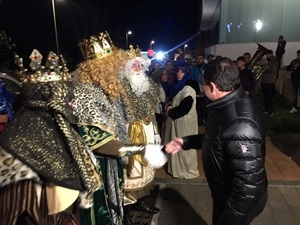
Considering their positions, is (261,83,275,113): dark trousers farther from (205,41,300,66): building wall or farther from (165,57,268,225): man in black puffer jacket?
(205,41,300,66): building wall

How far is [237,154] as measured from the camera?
87.6 inches

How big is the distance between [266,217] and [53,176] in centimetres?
327

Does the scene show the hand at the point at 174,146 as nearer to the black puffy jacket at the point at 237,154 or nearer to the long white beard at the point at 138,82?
the black puffy jacket at the point at 237,154

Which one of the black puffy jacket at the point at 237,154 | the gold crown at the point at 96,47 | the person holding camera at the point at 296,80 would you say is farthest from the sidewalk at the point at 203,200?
the person holding camera at the point at 296,80

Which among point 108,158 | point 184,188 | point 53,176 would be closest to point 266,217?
point 184,188

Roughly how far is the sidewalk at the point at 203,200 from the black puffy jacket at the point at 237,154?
6.43 ft

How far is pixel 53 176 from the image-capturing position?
1896mm

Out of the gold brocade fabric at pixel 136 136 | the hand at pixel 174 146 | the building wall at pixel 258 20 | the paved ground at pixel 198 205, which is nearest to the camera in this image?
the hand at pixel 174 146

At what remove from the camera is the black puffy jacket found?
222cm

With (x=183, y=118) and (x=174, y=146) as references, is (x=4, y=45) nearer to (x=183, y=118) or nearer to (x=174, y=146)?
(x=183, y=118)

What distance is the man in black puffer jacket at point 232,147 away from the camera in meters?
2.22

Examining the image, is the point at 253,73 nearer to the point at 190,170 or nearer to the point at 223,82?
the point at 190,170

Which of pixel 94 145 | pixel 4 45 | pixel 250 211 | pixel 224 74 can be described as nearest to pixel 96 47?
pixel 94 145

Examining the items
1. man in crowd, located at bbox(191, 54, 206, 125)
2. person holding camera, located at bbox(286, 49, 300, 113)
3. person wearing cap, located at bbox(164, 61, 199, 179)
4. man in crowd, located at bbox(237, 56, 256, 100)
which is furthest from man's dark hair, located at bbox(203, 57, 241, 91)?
person holding camera, located at bbox(286, 49, 300, 113)
